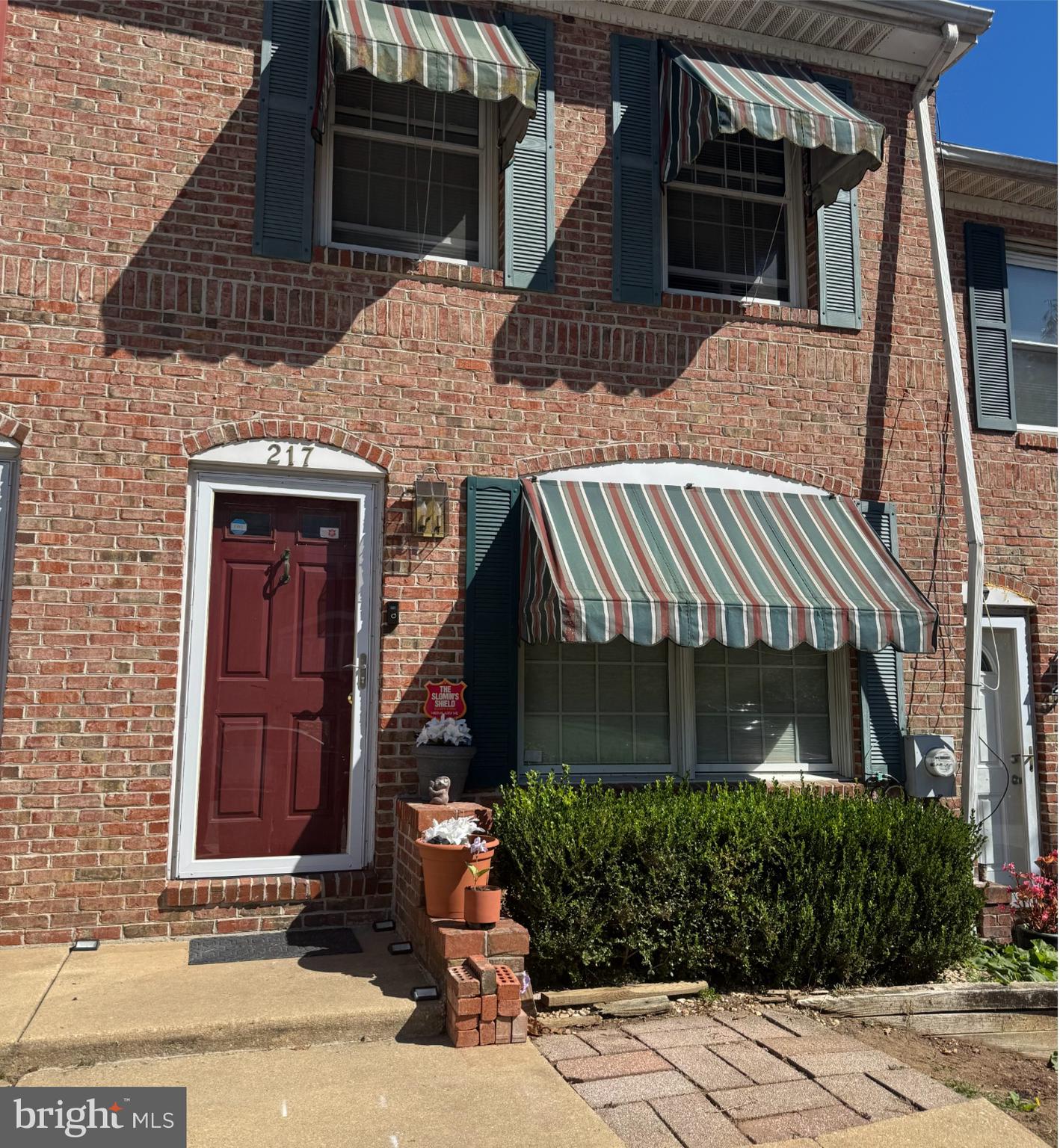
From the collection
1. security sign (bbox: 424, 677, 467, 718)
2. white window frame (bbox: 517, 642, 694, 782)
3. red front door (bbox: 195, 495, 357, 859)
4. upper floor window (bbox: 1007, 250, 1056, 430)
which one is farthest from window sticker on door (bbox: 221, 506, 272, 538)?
upper floor window (bbox: 1007, 250, 1056, 430)

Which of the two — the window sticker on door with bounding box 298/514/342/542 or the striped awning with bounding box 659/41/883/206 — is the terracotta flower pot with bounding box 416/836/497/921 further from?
the striped awning with bounding box 659/41/883/206

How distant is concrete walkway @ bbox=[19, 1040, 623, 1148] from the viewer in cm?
343

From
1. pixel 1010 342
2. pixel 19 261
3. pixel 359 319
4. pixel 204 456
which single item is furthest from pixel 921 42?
pixel 19 261

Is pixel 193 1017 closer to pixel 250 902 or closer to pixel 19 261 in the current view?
pixel 250 902

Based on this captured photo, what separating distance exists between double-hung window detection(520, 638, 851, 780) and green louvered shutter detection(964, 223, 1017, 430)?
2554 mm

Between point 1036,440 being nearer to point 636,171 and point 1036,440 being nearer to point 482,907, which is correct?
point 636,171

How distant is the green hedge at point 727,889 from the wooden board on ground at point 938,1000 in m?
0.18

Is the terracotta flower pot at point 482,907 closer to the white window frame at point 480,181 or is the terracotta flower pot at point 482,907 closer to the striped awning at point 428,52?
the white window frame at point 480,181

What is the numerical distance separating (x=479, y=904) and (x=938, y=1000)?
2679mm

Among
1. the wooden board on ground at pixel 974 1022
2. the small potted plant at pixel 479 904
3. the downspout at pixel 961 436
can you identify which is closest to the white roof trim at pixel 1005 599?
the downspout at pixel 961 436

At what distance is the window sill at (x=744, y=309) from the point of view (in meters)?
6.90

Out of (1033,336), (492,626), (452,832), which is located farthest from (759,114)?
(452,832)

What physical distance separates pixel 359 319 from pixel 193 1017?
4.15 metres

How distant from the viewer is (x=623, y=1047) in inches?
173
